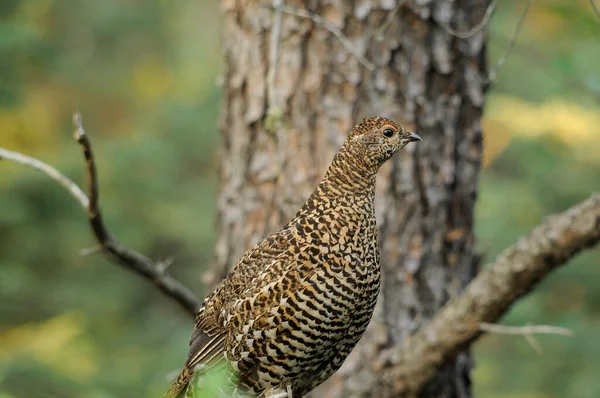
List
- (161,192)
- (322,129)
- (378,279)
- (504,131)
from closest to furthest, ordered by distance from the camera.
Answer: (378,279) < (322,129) < (504,131) < (161,192)

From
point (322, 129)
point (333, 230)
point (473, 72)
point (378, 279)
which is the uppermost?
point (322, 129)

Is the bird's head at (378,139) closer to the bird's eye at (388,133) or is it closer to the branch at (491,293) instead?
the bird's eye at (388,133)

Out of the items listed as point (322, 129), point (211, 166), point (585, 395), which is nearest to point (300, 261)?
point (322, 129)

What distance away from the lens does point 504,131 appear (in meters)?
8.62

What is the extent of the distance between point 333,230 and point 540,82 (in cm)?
777

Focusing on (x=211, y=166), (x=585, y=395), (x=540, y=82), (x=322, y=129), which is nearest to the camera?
(x=322, y=129)

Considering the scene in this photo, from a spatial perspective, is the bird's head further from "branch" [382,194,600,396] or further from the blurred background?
the blurred background

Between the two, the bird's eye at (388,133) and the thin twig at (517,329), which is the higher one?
the bird's eye at (388,133)

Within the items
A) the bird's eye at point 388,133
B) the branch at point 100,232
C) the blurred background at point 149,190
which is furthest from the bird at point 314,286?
the blurred background at point 149,190

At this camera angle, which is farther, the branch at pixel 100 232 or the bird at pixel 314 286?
the branch at pixel 100 232

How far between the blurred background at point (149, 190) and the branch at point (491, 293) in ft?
4.62

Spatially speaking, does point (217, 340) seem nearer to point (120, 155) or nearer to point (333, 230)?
point (333, 230)

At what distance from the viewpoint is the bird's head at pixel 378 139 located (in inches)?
122

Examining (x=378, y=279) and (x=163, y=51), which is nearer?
(x=378, y=279)
